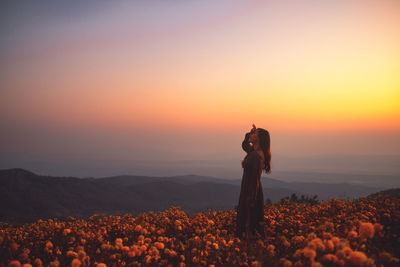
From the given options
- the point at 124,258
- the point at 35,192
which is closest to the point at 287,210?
the point at 124,258

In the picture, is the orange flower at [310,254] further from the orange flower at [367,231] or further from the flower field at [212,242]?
the orange flower at [367,231]

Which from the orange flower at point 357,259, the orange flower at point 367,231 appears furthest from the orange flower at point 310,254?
the orange flower at point 367,231

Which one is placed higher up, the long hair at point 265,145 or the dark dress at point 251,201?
the long hair at point 265,145

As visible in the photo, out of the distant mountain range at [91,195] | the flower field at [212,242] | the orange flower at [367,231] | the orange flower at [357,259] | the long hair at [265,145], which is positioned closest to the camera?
the orange flower at [357,259]

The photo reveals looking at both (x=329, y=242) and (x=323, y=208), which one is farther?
(x=323, y=208)

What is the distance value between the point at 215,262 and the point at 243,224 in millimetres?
3125

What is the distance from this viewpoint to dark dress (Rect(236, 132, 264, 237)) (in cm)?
791

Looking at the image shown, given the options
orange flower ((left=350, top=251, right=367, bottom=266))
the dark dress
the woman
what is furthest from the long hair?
orange flower ((left=350, top=251, right=367, bottom=266))

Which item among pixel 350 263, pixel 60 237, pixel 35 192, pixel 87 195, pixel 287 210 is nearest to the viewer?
pixel 350 263

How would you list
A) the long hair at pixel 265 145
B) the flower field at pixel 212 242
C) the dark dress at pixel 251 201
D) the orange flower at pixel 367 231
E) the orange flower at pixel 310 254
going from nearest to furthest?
the orange flower at pixel 310 254 → the orange flower at pixel 367 231 → the flower field at pixel 212 242 → the dark dress at pixel 251 201 → the long hair at pixel 265 145

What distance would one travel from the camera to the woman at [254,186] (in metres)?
7.93

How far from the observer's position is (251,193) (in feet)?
26.2

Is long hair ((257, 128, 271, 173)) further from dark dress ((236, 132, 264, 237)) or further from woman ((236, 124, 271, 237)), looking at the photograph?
dark dress ((236, 132, 264, 237))

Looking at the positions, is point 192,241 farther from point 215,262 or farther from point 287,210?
point 287,210
